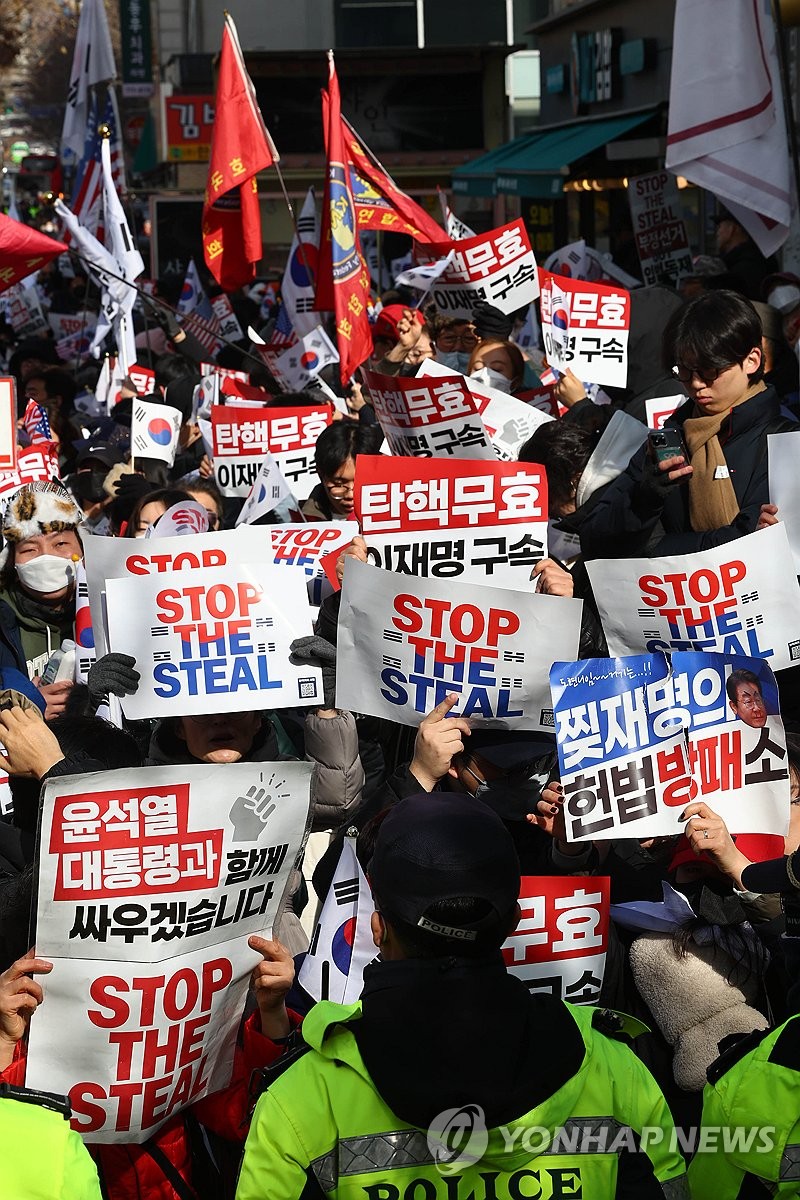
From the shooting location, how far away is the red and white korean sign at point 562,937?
3.10 meters

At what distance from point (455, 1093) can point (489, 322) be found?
6.26m

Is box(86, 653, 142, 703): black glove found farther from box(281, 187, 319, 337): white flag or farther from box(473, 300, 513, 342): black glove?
box(281, 187, 319, 337): white flag

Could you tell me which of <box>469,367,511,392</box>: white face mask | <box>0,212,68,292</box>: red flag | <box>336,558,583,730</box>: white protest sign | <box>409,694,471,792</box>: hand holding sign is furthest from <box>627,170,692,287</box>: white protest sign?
<box>409,694,471,792</box>: hand holding sign

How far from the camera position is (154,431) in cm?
840

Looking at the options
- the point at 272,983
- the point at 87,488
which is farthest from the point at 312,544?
the point at 87,488

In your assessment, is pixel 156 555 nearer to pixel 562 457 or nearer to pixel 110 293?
pixel 562 457

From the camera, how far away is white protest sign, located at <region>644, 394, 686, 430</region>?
19.2ft

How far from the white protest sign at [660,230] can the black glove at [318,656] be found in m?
7.93

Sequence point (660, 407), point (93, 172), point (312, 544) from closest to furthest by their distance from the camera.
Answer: point (312, 544) < point (660, 407) < point (93, 172)

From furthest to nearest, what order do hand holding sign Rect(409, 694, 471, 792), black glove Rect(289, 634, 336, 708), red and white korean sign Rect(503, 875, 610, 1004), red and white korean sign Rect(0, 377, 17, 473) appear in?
1. red and white korean sign Rect(0, 377, 17, 473)
2. black glove Rect(289, 634, 336, 708)
3. hand holding sign Rect(409, 694, 471, 792)
4. red and white korean sign Rect(503, 875, 610, 1004)

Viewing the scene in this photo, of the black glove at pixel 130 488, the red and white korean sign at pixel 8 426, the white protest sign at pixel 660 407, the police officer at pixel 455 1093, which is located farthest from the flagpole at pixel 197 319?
the police officer at pixel 455 1093

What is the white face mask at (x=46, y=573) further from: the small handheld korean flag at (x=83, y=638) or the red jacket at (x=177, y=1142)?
the red jacket at (x=177, y=1142)

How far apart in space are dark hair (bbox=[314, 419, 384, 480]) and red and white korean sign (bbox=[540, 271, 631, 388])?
7.13ft

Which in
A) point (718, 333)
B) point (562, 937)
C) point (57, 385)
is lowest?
point (57, 385)
